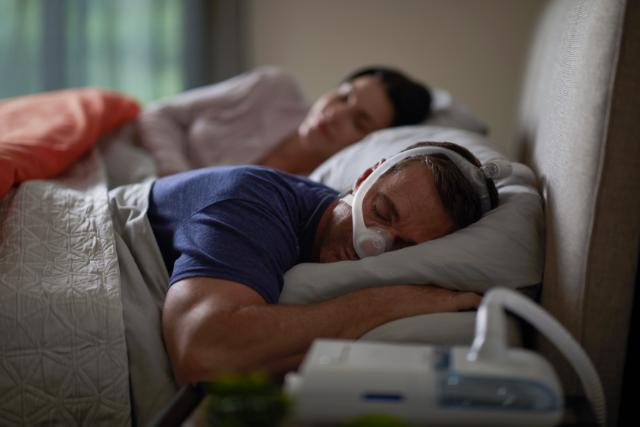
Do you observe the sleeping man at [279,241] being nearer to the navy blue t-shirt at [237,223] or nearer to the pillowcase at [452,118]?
the navy blue t-shirt at [237,223]

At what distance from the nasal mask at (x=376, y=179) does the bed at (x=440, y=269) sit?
0.14 ft

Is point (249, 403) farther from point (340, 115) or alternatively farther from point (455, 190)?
point (340, 115)

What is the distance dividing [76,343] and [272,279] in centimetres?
34

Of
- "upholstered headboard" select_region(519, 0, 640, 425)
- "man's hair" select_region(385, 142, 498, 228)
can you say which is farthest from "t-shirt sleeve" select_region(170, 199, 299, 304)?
"upholstered headboard" select_region(519, 0, 640, 425)

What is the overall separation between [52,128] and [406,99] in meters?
1.16

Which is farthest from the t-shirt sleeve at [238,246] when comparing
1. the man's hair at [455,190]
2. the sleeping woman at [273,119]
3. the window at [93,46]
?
the window at [93,46]

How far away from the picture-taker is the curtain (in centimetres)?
283

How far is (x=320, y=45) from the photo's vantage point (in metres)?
3.40

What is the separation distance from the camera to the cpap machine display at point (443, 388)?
29.9 inches

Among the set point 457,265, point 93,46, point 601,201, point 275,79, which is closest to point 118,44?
point 93,46

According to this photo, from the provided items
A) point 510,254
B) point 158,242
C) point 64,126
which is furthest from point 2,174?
point 510,254

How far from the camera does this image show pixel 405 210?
47.0 inches

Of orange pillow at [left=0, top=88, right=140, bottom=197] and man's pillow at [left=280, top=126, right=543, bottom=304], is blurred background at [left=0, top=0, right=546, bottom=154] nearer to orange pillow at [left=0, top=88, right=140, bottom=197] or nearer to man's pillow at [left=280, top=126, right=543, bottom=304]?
Result: orange pillow at [left=0, top=88, right=140, bottom=197]

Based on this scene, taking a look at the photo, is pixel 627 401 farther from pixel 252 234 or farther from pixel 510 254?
pixel 252 234
